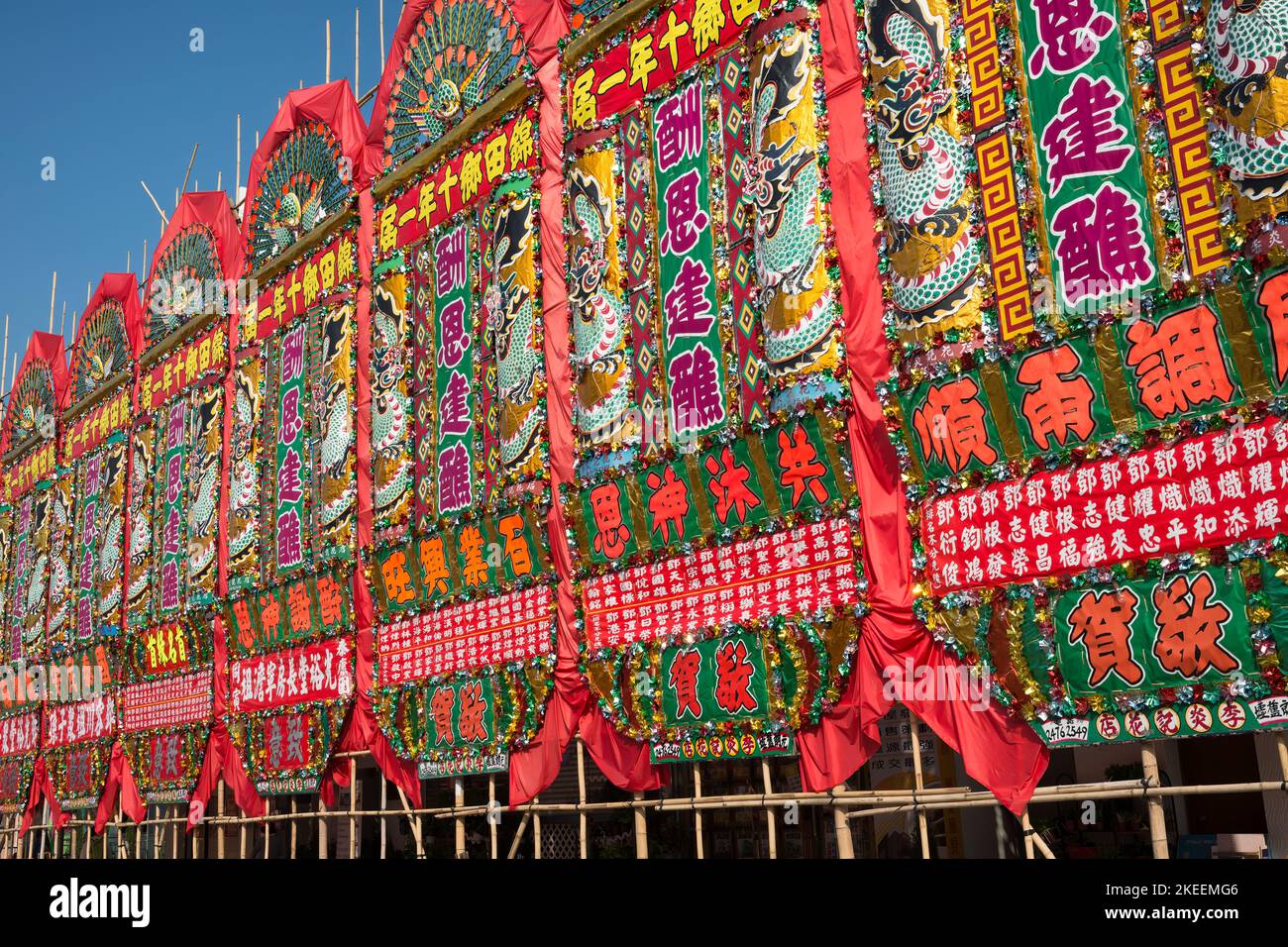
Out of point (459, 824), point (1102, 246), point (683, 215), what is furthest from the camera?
point (459, 824)

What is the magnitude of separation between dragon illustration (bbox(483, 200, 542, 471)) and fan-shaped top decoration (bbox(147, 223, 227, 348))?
7427 millimetres

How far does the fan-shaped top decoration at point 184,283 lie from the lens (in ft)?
63.3

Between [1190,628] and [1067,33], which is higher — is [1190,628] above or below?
below

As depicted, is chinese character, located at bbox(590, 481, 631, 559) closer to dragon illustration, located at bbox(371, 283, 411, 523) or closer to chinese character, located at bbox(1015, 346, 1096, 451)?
dragon illustration, located at bbox(371, 283, 411, 523)

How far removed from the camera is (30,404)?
25750mm

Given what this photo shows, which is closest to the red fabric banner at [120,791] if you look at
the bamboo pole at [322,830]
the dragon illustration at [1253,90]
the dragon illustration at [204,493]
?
the dragon illustration at [204,493]

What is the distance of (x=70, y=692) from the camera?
21734 millimetres

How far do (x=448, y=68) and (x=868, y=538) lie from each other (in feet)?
28.1

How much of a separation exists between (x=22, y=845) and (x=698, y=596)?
63.6 ft

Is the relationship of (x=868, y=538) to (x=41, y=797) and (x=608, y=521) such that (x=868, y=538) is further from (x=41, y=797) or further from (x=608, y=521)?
(x=41, y=797)

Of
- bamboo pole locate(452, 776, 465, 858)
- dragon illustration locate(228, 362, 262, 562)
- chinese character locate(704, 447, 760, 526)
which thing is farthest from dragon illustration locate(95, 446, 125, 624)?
chinese character locate(704, 447, 760, 526)

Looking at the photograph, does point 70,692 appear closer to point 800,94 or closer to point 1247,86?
point 800,94

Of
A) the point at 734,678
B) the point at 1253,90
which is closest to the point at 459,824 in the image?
the point at 734,678

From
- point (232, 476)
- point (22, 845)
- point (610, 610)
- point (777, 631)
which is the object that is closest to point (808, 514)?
point (777, 631)
